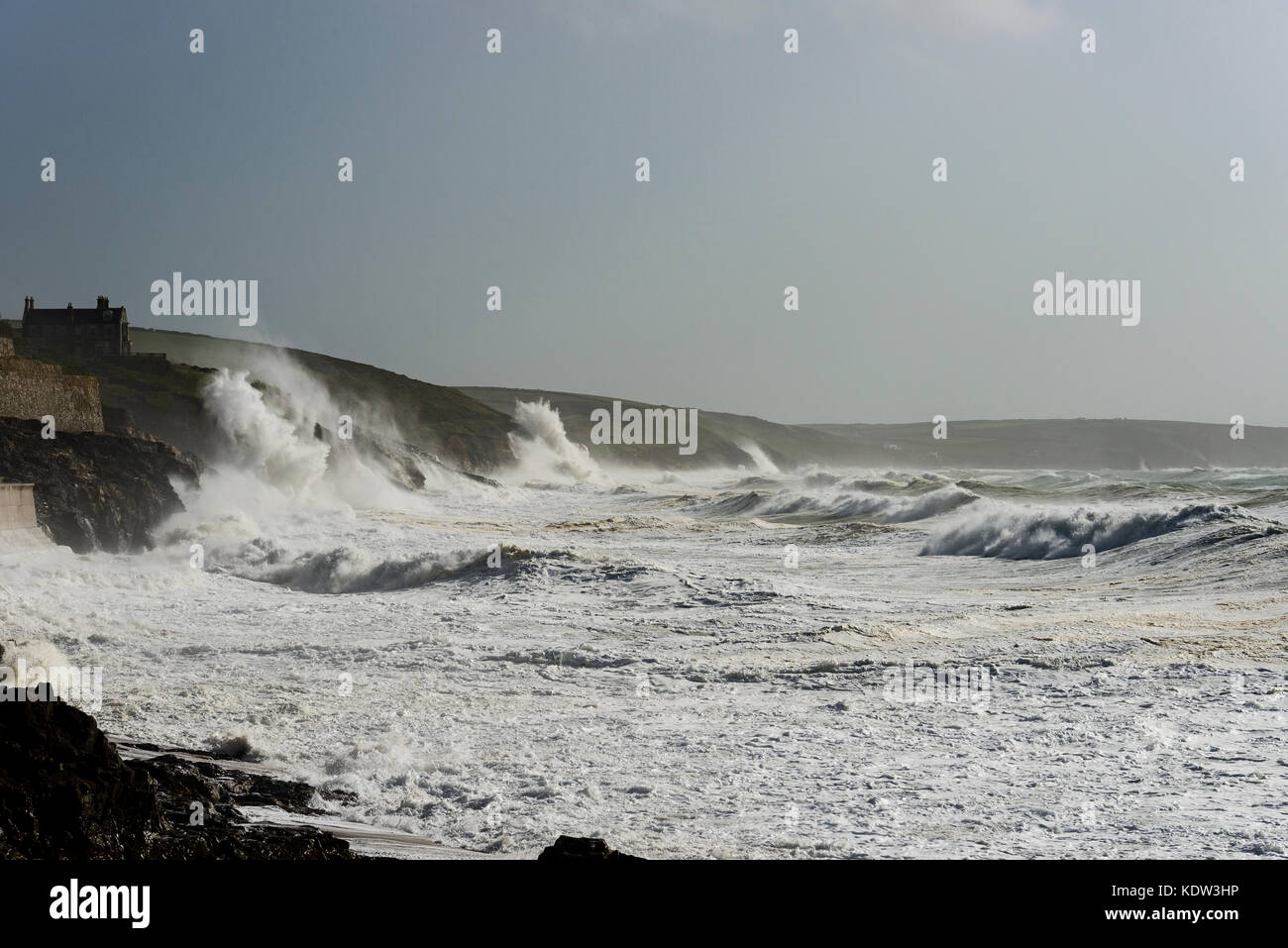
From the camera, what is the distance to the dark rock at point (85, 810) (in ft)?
14.1

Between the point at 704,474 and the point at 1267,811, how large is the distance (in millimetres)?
96391

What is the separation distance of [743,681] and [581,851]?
6.14 metres

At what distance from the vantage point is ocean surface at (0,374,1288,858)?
19.8 ft

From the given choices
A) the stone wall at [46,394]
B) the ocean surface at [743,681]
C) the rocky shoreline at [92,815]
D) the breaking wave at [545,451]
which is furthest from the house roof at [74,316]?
the rocky shoreline at [92,815]

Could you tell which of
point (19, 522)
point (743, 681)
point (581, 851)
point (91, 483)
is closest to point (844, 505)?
point (91, 483)

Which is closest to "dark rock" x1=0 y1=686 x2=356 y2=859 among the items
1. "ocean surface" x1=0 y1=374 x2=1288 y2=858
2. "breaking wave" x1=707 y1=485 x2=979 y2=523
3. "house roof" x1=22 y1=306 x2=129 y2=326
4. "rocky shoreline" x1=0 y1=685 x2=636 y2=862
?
"rocky shoreline" x1=0 y1=685 x2=636 y2=862

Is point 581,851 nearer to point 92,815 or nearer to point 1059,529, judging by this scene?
point 92,815

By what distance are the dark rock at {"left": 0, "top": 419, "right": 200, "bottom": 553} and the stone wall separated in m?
1.78

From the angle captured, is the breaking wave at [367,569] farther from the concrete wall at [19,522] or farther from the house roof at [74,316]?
the house roof at [74,316]

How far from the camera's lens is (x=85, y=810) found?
4.45 m

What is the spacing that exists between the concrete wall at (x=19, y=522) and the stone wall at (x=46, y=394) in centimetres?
585

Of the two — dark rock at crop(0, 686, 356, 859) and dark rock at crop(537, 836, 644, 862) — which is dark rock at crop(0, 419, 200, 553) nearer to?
dark rock at crop(0, 686, 356, 859)

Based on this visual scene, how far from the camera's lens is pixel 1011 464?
5640 inches
